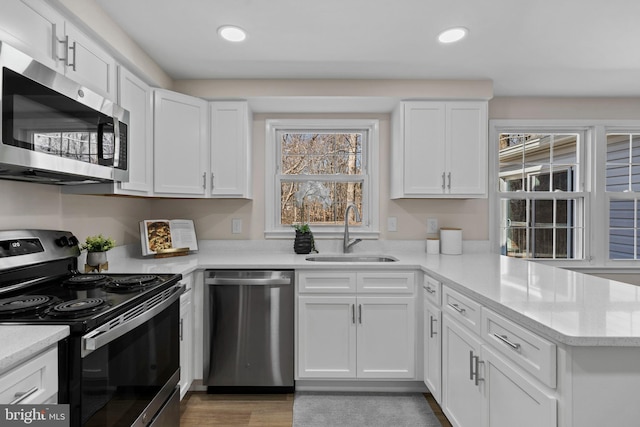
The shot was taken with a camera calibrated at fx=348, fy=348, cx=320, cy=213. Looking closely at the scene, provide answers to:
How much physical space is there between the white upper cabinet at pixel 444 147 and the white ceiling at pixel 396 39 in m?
0.27

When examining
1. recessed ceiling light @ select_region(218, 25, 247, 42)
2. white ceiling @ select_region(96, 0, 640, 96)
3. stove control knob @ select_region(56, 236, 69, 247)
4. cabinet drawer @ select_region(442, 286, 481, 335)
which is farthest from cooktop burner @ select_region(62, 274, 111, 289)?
cabinet drawer @ select_region(442, 286, 481, 335)

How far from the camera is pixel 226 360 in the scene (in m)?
2.35

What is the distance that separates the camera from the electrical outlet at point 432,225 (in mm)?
3062

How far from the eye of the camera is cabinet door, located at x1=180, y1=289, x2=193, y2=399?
7.02ft

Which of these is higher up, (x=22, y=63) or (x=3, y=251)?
(x=22, y=63)

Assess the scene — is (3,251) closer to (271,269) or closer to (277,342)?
(271,269)

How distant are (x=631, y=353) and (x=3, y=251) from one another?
2312 mm

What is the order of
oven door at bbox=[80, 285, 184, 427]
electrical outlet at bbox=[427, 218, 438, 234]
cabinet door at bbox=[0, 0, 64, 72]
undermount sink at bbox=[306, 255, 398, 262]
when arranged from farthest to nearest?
electrical outlet at bbox=[427, 218, 438, 234] → undermount sink at bbox=[306, 255, 398, 262] → cabinet door at bbox=[0, 0, 64, 72] → oven door at bbox=[80, 285, 184, 427]

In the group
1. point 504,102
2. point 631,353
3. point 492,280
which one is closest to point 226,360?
point 492,280

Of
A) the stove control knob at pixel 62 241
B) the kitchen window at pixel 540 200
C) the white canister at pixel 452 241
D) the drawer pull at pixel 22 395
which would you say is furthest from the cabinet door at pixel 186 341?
the kitchen window at pixel 540 200

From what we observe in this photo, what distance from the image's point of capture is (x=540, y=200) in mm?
3168

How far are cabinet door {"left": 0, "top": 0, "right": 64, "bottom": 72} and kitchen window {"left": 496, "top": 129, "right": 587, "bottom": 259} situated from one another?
3232 millimetres

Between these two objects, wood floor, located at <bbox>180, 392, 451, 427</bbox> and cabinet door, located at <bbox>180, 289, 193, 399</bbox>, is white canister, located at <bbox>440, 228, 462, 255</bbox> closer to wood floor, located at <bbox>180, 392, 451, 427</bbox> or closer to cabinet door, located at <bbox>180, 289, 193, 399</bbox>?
wood floor, located at <bbox>180, 392, 451, 427</bbox>

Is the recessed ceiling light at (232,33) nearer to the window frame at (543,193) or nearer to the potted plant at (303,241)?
the potted plant at (303,241)
